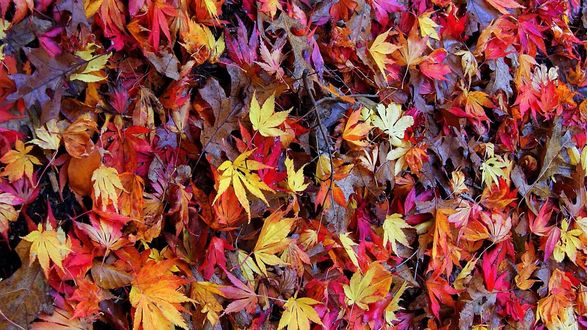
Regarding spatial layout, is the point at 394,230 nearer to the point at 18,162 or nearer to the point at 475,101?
the point at 475,101

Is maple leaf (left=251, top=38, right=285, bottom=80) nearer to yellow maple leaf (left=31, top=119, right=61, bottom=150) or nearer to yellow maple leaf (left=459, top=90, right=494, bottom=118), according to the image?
yellow maple leaf (left=31, top=119, right=61, bottom=150)

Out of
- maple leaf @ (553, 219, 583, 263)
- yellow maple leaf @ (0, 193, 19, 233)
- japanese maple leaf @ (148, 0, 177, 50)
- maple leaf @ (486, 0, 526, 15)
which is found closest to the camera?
yellow maple leaf @ (0, 193, 19, 233)

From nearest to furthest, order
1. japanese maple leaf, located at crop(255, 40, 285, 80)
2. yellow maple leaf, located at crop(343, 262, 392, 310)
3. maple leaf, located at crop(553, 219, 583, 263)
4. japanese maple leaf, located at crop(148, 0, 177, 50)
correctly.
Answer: japanese maple leaf, located at crop(148, 0, 177, 50) < japanese maple leaf, located at crop(255, 40, 285, 80) < yellow maple leaf, located at crop(343, 262, 392, 310) < maple leaf, located at crop(553, 219, 583, 263)

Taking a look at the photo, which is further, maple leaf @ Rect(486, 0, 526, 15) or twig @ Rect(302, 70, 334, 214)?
maple leaf @ Rect(486, 0, 526, 15)

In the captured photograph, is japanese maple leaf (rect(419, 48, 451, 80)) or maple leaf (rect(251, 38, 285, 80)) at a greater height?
maple leaf (rect(251, 38, 285, 80))

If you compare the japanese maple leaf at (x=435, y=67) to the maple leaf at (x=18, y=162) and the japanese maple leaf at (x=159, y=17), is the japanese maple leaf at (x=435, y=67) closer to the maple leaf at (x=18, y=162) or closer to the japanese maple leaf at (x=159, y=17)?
the japanese maple leaf at (x=159, y=17)

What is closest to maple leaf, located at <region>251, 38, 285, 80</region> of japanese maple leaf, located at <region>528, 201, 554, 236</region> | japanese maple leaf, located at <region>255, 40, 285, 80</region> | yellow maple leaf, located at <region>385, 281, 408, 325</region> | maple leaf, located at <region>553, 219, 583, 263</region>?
japanese maple leaf, located at <region>255, 40, 285, 80</region>

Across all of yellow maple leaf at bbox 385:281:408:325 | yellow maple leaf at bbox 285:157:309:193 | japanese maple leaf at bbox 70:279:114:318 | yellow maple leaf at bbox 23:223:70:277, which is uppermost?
yellow maple leaf at bbox 23:223:70:277

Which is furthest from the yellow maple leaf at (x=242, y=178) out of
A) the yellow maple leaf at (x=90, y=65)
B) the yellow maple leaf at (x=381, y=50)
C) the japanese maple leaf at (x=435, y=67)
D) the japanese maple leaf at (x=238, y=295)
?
the japanese maple leaf at (x=435, y=67)
